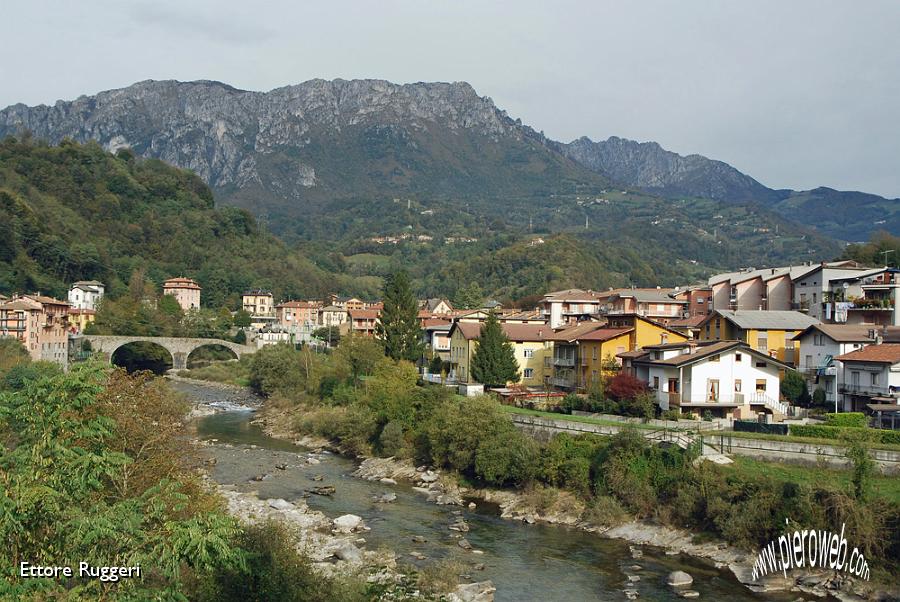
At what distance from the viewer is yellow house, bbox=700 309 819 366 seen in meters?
40.1

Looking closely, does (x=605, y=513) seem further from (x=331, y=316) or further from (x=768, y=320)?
(x=331, y=316)

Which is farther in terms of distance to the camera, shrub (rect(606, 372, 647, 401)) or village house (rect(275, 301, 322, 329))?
village house (rect(275, 301, 322, 329))

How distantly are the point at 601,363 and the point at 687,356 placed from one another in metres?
7.39

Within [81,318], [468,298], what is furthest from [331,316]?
[81,318]

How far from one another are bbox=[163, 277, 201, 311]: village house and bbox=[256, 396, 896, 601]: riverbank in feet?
262

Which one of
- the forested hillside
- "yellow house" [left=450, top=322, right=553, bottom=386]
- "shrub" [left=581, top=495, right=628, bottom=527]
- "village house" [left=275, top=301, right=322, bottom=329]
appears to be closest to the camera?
"shrub" [left=581, top=495, right=628, bottom=527]

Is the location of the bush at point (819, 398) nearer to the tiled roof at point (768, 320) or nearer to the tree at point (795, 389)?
the tree at point (795, 389)

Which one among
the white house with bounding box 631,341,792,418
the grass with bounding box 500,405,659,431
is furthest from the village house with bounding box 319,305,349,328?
the white house with bounding box 631,341,792,418

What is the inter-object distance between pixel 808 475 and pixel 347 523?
16.3 m

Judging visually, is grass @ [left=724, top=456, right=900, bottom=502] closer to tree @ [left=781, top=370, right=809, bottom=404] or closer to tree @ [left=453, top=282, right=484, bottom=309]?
tree @ [left=781, top=370, right=809, bottom=404]

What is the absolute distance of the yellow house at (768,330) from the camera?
40.1 m

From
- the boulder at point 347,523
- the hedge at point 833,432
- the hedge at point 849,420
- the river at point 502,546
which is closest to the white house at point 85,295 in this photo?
the river at point 502,546

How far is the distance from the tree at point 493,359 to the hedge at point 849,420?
19.8m

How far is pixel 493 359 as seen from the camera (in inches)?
1848
